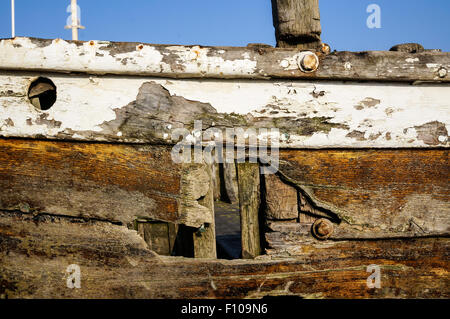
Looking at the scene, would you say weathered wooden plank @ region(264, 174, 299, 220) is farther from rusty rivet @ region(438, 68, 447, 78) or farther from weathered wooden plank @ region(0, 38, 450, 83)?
rusty rivet @ region(438, 68, 447, 78)

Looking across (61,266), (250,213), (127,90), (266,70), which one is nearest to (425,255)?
(250,213)

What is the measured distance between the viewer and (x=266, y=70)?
181cm

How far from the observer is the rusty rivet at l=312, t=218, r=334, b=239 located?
6.24ft

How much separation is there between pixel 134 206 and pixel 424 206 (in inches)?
60.8

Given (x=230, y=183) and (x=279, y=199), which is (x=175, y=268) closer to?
(x=279, y=199)

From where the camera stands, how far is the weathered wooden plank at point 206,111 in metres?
1.85

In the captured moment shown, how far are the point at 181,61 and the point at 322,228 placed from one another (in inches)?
43.9

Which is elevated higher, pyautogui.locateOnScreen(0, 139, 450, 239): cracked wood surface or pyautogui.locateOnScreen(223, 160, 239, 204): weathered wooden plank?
pyautogui.locateOnScreen(0, 139, 450, 239): cracked wood surface

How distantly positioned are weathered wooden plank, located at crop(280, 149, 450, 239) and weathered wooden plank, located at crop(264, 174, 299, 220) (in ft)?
0.18

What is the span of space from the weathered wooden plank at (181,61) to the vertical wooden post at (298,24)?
0.61ft

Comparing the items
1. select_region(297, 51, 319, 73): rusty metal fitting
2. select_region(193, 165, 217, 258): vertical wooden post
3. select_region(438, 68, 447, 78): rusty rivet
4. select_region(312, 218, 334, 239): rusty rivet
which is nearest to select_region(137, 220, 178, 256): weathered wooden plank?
select_region(193, 165, 217, 258): vertical wooden post

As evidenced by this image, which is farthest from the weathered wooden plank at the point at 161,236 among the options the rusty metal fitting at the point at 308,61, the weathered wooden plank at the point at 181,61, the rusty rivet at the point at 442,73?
the rusty rivet at the point at 442,73

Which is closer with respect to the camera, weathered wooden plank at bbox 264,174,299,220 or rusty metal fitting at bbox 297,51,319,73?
rusty metal fitting at bbox 297,51,319,73
